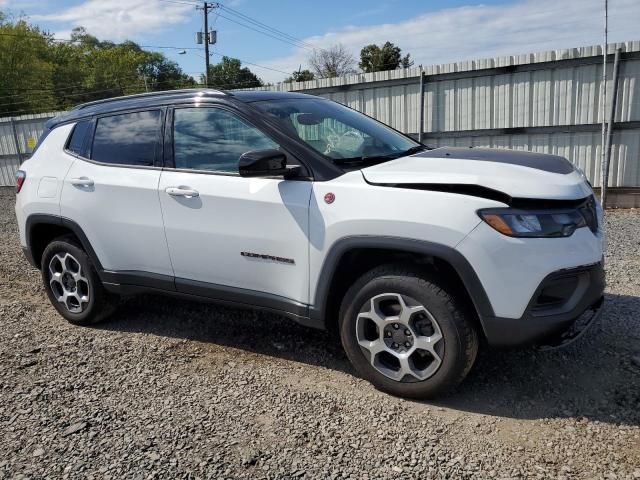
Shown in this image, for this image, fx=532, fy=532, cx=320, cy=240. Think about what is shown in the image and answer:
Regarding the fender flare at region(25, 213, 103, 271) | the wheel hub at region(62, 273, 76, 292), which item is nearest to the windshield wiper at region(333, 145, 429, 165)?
the fender flare at region(25, 213, 103, 271)

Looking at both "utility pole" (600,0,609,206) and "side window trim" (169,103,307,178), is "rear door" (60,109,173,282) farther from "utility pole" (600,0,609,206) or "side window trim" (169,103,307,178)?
"utility pole" (600,0,609,206)

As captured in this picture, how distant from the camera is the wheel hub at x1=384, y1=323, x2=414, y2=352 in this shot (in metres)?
3.04

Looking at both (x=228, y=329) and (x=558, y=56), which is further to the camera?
(x=558, y=56)

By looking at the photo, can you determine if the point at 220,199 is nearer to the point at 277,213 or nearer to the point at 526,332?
the point at 277,213

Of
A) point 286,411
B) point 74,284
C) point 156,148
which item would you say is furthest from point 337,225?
point 74,284

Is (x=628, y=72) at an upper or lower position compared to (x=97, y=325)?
upper

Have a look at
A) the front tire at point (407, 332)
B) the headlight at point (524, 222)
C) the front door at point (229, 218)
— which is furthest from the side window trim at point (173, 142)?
the headlight at point (524, 222)

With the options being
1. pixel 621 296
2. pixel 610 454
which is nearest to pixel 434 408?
pixel 610 454

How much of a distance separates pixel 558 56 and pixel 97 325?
823 centimetres

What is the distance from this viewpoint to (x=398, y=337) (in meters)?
3.07

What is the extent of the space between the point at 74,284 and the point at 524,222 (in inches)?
144

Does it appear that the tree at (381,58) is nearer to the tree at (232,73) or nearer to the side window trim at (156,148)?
the tree at (232,73)

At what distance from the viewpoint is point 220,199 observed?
11.3 feet

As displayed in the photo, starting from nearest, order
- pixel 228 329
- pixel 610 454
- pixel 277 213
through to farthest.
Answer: pixel 610 454, pixel 277 213, pixel 228 329
